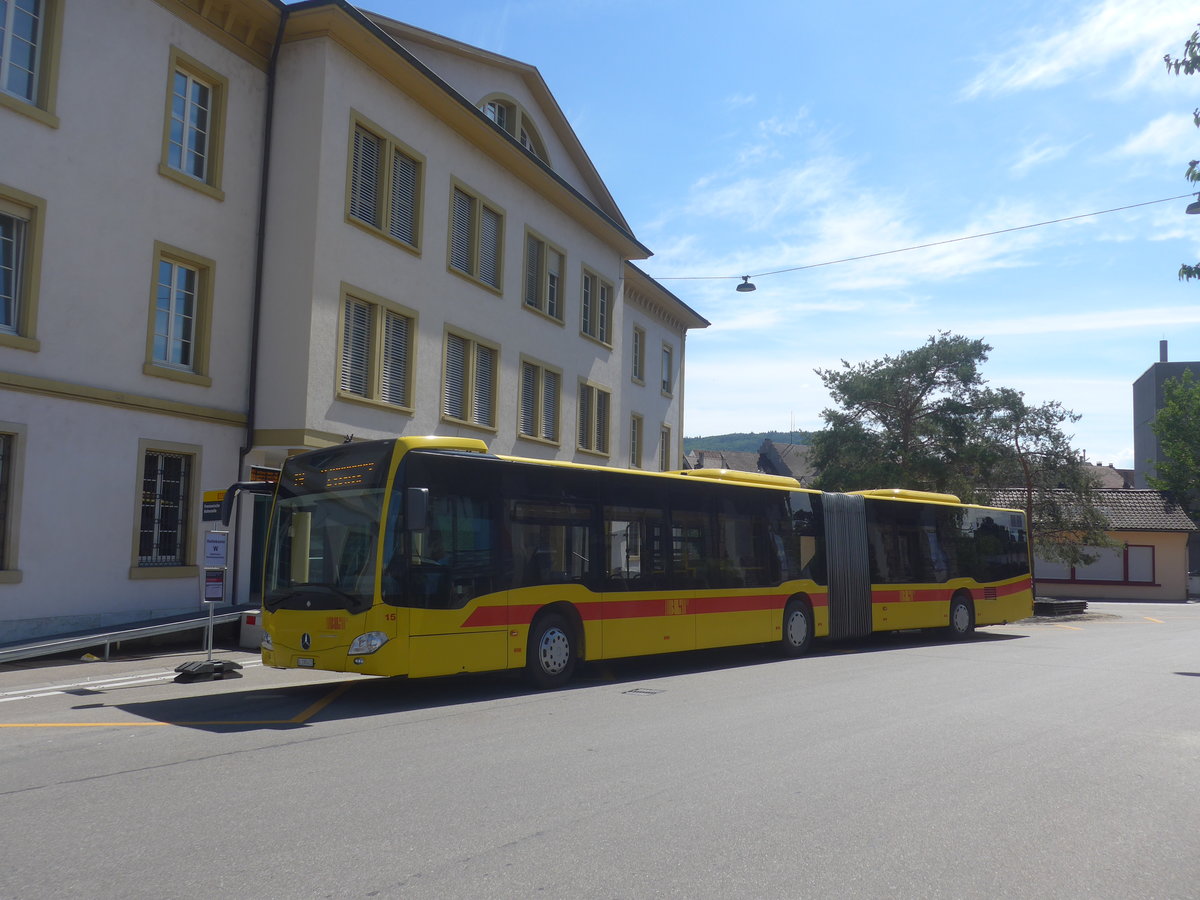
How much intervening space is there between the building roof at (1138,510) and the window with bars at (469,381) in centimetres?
2980

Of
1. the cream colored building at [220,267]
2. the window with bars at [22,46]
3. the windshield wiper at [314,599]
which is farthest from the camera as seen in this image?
the cream colored building at [220,267]

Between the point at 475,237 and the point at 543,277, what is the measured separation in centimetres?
369

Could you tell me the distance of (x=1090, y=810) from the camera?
21.9 feet

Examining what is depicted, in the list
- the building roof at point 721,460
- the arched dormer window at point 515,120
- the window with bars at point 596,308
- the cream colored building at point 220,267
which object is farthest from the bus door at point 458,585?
the building roof at point 721,460

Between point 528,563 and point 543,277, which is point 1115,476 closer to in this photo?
point 543,277

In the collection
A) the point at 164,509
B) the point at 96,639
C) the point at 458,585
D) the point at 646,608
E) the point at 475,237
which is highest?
the point at 475,237

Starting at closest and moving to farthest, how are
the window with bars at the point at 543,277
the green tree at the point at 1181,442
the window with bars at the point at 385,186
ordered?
the window with bars at the point at 385,186, the window with bars at the point at 543,277, the green tree at the point at 1181,442

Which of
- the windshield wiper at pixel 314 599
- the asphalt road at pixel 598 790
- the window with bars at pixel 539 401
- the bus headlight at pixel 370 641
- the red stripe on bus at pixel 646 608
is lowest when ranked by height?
the asphalt road at pixel 598 790

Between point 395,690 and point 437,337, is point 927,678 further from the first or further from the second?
point 437,337

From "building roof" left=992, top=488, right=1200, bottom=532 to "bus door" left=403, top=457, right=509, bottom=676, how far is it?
39.0 meters

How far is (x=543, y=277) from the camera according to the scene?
89.6ft

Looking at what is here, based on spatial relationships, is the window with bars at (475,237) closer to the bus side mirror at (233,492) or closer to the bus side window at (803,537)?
the bus side window at (803,537)

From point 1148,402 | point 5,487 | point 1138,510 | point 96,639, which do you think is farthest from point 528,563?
point 1148,402

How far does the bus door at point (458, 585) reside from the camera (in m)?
11.3
